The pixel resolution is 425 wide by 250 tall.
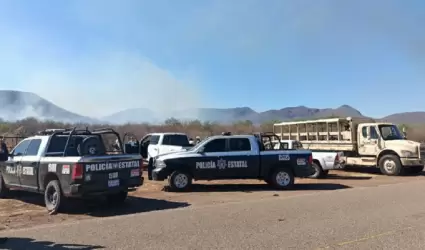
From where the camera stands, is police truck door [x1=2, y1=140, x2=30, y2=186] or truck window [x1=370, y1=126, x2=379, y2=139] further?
truck window [x1=370, y1=126, x2=379, y2=139]

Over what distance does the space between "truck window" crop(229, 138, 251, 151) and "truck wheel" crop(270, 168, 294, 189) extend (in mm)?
1253

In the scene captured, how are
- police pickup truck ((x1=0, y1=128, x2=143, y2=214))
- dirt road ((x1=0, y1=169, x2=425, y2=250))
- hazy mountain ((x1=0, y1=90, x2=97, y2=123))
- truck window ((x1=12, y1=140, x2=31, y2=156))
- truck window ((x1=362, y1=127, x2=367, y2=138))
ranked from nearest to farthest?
dirt road ((x1=0, y1=169, x2=425, y2=250)), police pickup truck ((x1=0, y1=128, x2=143, y2=214)), truck window ((x1=12, y1=140, x2=31, y2=156)), truck window ((x1=362, y1=127, x2=367, y2=138)), hazy mountain ((x1=0, y1=90, x2=97, y2=123))

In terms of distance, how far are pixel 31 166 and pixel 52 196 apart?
3.89 ft

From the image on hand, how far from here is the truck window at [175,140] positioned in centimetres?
2003

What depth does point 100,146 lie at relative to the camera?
37.1 ft

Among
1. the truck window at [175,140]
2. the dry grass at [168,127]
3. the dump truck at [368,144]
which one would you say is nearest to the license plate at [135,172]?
the truck window at [175,140]

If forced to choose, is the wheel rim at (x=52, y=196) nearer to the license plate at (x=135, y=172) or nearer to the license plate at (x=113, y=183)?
the license plate at (x=113, y=183)

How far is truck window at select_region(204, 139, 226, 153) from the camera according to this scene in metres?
14.5

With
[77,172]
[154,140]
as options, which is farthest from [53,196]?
[154,140]

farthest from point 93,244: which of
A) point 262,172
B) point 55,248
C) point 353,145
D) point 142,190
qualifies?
point 353,145

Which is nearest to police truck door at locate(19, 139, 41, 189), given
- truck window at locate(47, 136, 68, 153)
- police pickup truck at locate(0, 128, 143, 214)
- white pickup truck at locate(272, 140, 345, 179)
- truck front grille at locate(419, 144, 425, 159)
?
police pickup truck at locate(0, 128, 143, 214)

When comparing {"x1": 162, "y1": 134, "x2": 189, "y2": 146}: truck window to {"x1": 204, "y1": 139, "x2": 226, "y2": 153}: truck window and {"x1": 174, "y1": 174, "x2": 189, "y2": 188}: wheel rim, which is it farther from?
{"x1": 174, "y1": 174, "x2": 189, "y2": 188}: wheel rim

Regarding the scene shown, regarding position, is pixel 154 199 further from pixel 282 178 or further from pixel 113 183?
pixel 282 178

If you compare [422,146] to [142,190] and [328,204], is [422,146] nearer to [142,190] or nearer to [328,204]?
[328,204]
